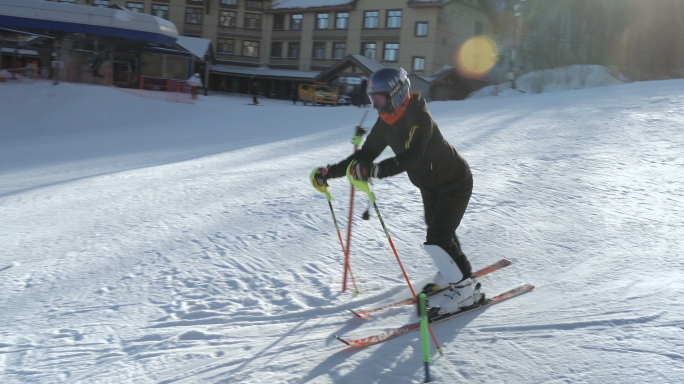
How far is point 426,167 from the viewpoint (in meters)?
3.21

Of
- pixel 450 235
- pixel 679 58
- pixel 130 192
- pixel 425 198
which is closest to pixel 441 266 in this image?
pixel 450 235

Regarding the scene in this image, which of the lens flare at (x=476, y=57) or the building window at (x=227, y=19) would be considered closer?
the lens flare at (x=476, y=57)

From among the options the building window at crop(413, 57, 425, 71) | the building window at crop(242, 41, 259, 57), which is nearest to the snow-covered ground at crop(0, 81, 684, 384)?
the building window at crop(413, 57, 425, 71)

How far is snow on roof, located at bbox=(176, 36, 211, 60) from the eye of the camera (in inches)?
1444

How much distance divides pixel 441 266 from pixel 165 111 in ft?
54.4

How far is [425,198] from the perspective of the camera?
3.46 meters

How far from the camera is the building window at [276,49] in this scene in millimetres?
44244

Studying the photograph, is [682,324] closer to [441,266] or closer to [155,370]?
[441,266]

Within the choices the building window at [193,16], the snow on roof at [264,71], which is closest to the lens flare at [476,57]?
the snow on roof at [264,71]

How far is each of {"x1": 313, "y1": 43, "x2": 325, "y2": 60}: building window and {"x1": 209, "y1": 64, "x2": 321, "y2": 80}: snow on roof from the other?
4.52 ft

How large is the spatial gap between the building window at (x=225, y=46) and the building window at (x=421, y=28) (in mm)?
18540

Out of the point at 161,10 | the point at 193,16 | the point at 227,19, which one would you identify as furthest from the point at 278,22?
the point at 161,10

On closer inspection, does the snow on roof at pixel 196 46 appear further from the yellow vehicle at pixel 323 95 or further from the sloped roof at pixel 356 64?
the yellow vehicle at pixel 323 95

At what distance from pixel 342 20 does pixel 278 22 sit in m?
7.38
